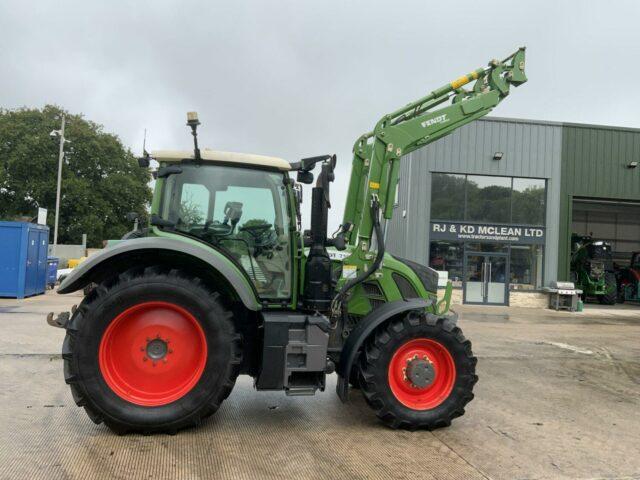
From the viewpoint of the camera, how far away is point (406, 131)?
522 centimetres

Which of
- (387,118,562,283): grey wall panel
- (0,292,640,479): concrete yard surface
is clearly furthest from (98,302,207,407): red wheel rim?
(387,118,562,283): grey wall panel

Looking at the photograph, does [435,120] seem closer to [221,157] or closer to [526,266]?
[221,157]

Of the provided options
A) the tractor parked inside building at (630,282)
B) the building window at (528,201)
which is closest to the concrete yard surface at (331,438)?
the building window at (528,201)

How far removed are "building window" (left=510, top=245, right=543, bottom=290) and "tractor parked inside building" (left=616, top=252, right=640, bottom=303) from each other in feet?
26.0

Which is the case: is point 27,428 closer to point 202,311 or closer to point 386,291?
point 202,311

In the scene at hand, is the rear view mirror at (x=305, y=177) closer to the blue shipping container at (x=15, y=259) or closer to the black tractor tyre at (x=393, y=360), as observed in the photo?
the black tractor tyre at (x=393, y=360)

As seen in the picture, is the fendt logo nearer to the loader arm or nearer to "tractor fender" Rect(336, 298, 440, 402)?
the loader arm

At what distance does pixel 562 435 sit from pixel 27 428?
451 cm

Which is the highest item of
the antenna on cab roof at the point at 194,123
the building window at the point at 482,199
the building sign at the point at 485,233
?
the building window at the point at 482,199

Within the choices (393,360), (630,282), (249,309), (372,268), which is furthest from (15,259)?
(630,282)

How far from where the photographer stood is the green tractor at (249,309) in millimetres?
4012

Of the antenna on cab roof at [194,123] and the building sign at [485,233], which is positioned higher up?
the building sign at [485,233]

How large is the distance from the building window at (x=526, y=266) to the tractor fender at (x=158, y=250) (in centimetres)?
1749

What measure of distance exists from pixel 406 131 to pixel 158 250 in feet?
8.82
